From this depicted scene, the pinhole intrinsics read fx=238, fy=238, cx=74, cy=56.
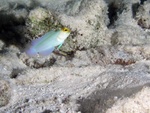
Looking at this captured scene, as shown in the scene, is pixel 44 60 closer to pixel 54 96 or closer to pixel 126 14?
pixel 54 96

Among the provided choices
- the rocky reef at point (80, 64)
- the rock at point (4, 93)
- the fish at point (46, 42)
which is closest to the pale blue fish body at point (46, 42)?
the fish at point (46, 42)

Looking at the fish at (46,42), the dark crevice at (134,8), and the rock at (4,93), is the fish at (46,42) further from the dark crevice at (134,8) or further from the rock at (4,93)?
the dark crevice at (134,8)

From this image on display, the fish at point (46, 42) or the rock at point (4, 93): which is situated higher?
the fish at point (46, 42)

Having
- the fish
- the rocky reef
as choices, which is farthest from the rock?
the fish

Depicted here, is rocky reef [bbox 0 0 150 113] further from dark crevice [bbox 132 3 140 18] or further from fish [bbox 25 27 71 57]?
fish [bbox 25 27 71 57]

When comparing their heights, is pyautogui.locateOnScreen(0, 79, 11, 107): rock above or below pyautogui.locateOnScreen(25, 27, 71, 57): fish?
below

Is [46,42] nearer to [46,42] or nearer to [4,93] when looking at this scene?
[46,42]

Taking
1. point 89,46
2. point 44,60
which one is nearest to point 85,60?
point 89,46
